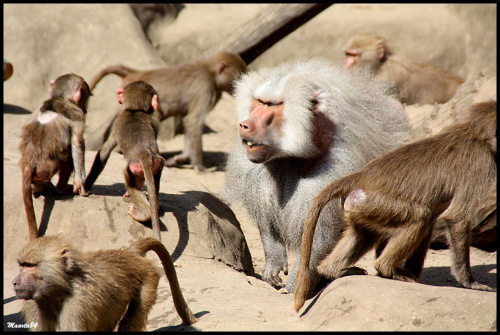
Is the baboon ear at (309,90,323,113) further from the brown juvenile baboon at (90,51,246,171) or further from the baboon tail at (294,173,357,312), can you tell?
the brown juvenile baboon at (90,51,246,171)

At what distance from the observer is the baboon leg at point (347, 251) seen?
10.3ft

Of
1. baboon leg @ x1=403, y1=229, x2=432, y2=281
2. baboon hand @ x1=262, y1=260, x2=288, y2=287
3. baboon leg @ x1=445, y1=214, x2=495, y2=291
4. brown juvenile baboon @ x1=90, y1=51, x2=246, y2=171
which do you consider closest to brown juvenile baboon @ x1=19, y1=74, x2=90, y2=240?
baboon hand @ x1=262, y1=260, x2=288, y2=287

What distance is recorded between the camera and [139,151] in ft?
12.1

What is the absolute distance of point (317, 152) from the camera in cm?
348

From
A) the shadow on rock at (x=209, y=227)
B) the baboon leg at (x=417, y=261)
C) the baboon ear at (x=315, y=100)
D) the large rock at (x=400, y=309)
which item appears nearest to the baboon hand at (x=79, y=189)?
the shadow on rock at (x=209, y=227)

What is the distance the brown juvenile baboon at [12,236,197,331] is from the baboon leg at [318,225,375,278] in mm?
830

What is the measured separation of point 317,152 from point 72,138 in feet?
4.75

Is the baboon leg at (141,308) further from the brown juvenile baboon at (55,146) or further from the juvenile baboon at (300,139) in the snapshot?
the brown juvenile baboon at (55,146)

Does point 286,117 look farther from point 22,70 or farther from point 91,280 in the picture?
point 22,70

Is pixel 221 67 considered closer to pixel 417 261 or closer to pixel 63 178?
pixel 63 178

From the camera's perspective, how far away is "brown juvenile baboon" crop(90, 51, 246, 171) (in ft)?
21.7

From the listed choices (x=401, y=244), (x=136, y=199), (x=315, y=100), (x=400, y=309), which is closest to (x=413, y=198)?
(x=401, y=244)

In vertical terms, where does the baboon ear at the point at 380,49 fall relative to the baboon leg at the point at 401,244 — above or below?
below

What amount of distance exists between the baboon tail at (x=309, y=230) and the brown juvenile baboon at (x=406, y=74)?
133 inches
